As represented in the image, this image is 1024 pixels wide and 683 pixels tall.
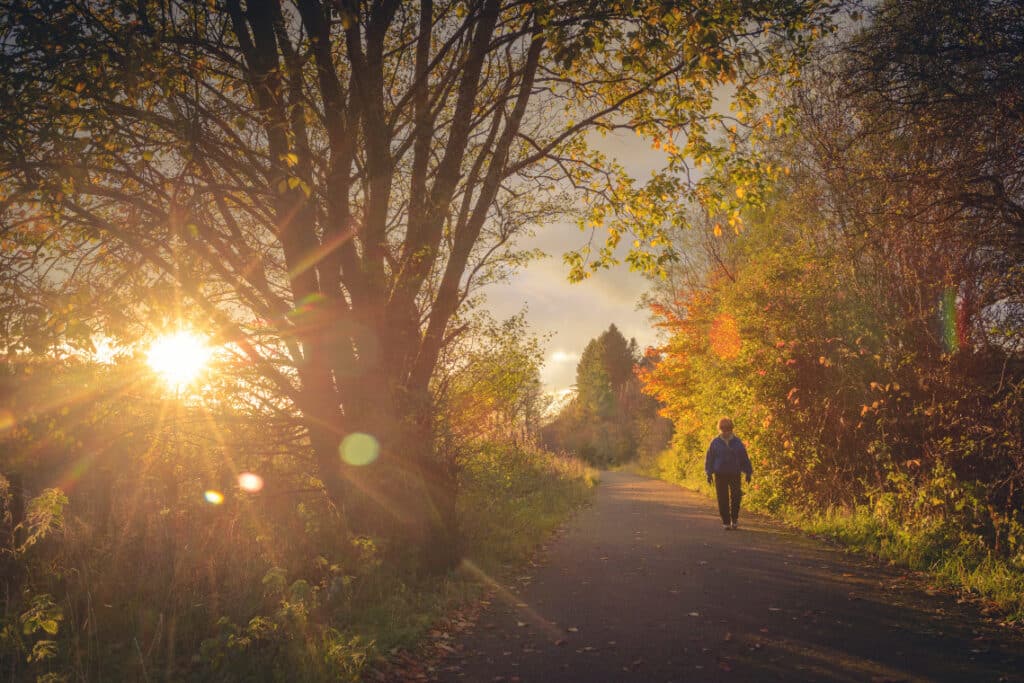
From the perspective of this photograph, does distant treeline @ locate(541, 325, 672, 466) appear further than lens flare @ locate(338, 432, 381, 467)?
Yes

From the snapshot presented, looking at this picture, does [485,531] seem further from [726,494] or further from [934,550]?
[934,550]

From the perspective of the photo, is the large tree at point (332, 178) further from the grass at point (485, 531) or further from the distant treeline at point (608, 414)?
the distant treeline at point (608, 414)

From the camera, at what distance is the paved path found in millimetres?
4988

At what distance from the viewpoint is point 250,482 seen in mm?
9086

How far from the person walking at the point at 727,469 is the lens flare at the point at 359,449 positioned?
6963 millimetres

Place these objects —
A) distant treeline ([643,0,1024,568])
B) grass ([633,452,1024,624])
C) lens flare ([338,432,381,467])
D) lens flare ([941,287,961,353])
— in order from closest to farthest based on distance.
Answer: grass ([633,452,1024,624])
distant treeline ([643,0,1024,568])
lens flare ([338,432,381,467])
lens flare ([941,287,961,353])

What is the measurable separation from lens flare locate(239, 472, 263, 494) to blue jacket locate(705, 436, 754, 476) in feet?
26.5

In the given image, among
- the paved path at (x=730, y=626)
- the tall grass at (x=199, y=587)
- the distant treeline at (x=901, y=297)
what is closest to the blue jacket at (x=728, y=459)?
the distant treeline at (x=901, y=297)

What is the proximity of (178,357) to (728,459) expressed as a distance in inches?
382

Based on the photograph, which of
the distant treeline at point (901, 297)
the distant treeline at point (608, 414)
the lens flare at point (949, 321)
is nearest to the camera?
the distant treeline at point (901, 297)

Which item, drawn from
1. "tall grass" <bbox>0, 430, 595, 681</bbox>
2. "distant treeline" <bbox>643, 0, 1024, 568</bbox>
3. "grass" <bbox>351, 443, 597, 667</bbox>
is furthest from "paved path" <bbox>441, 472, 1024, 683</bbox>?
"distant treeline" <bbox>643, 0, 1024, 568</bbox>

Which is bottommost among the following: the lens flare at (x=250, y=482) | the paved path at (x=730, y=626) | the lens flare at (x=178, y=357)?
the paved path at (x=730, y=626)

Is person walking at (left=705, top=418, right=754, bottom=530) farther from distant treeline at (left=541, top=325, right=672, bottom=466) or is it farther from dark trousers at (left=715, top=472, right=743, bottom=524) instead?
distant treeline at (left=541, top=325, right=672, bottom=466)

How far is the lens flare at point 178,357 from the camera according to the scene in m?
6.93
